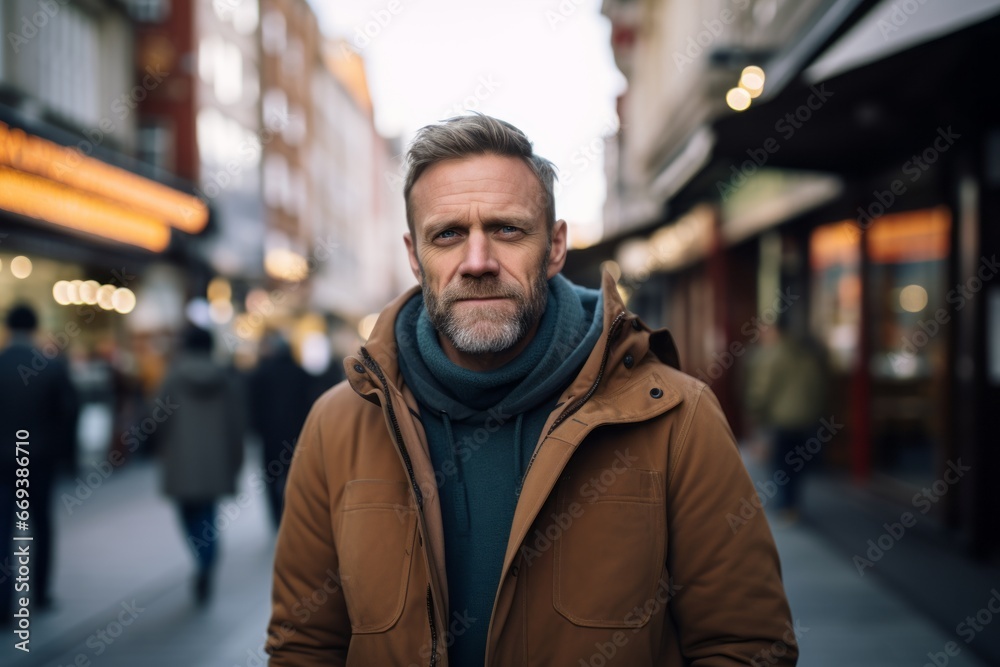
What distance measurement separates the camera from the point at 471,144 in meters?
1.94

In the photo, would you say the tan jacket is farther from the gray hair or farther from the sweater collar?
the gray hair

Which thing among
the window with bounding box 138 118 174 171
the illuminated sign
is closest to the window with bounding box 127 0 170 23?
the window with bounding box 138 118 174 171

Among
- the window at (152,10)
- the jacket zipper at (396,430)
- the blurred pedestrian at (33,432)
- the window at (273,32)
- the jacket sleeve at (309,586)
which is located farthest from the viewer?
the window at (273,32)

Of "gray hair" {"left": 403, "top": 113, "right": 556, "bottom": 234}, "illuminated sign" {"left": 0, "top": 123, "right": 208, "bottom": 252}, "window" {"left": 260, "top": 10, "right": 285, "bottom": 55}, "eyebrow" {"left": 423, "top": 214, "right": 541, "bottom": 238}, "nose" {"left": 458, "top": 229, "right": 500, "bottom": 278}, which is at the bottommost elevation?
"nose" {"left": 458, "top": 229, "right": 500, "bottom": 278}

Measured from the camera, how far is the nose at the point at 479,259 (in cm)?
191

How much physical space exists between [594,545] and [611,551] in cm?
4

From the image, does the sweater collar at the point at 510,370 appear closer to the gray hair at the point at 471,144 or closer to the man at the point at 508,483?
the man at the point at 508,483

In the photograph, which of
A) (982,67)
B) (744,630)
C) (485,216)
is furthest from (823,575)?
(485,216)

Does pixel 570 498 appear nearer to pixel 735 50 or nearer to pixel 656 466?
pixel 656 466

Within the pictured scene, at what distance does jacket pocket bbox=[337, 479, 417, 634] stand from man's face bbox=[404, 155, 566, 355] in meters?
0.41

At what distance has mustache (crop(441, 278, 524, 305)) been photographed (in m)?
1.94

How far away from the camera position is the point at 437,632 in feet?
5.79

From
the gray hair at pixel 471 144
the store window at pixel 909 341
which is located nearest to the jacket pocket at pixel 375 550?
the gray hair at pixel 471 144

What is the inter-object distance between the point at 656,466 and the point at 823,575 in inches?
204
